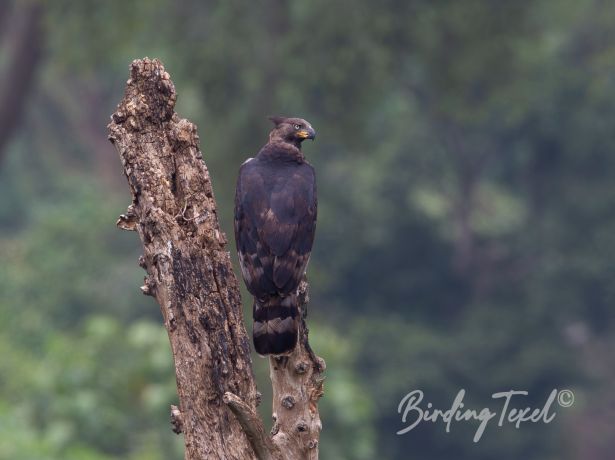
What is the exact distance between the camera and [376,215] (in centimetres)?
2377

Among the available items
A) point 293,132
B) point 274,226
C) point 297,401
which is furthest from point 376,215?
point 297,401

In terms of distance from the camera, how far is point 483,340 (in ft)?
73.4

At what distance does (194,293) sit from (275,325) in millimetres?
550

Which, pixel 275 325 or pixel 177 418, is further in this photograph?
pixel 275 325

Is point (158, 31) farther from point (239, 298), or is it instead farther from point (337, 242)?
point (239, 298)

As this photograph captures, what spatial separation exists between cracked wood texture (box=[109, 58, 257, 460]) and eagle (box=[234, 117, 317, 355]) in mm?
401

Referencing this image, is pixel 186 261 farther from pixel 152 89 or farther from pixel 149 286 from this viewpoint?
pixel 152 89

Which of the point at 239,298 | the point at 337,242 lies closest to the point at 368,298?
the point at 337,242

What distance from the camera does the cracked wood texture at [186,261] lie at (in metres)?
5.19

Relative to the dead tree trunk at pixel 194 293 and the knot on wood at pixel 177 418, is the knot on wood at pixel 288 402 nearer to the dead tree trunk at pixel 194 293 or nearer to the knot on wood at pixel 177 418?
the dead tree trunk at pixel 194 293

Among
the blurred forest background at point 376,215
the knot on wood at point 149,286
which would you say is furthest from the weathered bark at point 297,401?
the blurred forest background at point 376,215

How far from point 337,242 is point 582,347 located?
5311mm

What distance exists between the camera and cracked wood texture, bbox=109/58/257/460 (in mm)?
5191

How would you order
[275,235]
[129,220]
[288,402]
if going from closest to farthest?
[129,220] < [288,402] < [275,235]
